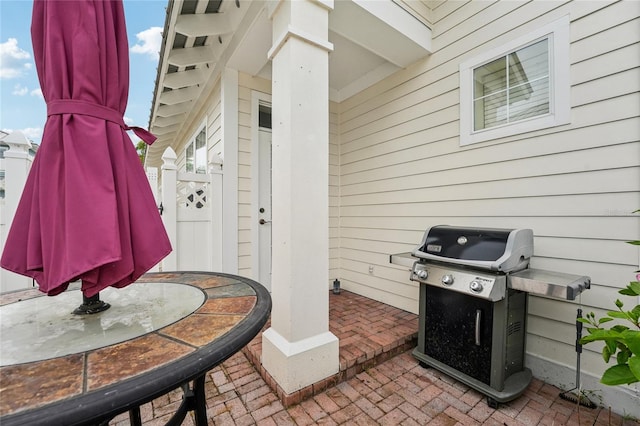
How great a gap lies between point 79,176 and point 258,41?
8.64 feet

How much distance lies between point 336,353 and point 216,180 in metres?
2.28

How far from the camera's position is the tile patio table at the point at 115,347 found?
0.57m

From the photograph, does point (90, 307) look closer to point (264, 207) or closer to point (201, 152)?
point (264, 207)

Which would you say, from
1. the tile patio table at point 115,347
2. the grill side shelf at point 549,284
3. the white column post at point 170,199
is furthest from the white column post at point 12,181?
the grill side shelf at point 549,284

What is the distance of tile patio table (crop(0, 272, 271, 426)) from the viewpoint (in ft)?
1.86

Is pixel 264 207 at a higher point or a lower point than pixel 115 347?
higher

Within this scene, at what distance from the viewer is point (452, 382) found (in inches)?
86.3

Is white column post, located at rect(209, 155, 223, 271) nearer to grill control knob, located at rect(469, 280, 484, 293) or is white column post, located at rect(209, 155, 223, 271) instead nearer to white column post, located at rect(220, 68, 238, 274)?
white column post, located at rect(220, 68, 238, 274)

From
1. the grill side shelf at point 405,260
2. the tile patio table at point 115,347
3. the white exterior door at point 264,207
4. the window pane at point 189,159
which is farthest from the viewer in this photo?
the window pane at point 189,159

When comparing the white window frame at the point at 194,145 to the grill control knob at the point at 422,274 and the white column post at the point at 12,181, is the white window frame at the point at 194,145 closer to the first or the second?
the white column post at the point at 12,181

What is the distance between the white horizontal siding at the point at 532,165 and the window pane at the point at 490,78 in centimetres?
17

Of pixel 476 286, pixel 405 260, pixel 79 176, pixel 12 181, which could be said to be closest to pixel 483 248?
pixel 476 286

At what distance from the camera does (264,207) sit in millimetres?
3598

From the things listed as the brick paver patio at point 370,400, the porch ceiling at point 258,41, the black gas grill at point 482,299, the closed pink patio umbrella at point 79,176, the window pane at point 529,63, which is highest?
the porch ceiling at point 258,41
